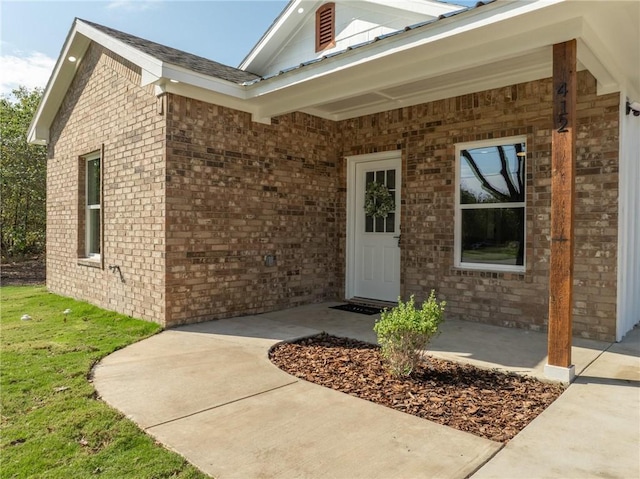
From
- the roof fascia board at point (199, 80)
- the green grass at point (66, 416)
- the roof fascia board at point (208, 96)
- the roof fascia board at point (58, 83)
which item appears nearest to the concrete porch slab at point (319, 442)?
the green grass at point (66, 416)

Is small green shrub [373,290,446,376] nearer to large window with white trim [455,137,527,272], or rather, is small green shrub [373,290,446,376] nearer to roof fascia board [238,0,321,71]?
large window with white trim [455,137,527,272]

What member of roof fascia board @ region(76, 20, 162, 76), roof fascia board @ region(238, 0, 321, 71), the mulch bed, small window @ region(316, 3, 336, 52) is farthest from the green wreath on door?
the mulch bed

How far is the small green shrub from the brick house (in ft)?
8.22

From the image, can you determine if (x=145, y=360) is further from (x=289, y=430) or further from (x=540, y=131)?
(x=540, y=131)

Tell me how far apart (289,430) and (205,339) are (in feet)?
8.44

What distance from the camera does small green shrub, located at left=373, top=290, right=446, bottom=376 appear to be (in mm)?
3699

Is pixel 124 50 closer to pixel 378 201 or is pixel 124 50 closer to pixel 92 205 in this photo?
pixel 92 205

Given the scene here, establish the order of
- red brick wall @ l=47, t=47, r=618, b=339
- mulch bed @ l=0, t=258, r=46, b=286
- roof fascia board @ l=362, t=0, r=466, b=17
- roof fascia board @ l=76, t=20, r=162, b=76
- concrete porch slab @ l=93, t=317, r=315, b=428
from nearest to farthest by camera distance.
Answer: concrete porch slab @ l=93, t=317, r=315, b=428 → red brick wall @ l=47, t=47, r=618, b=339 → roof fascia board @ l=76, t=20, r=162, b=76 → roof fascia board @ l=362, t=0, r=466, b=17 → mulch bed @ l=0, t=258, r=46, b=286

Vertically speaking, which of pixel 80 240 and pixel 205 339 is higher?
pixel 80 240

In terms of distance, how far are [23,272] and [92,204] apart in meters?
6.95

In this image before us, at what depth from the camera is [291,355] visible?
4.53 meters

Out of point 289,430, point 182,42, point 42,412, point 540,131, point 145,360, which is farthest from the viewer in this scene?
point 182,42

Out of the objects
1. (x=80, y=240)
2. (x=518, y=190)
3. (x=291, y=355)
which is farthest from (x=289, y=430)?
(x=80, y=240)

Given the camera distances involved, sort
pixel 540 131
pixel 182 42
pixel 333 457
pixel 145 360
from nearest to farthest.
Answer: pixel 333 457 < pixel 145 360 < pixel 540 131 < pixel 182 42
